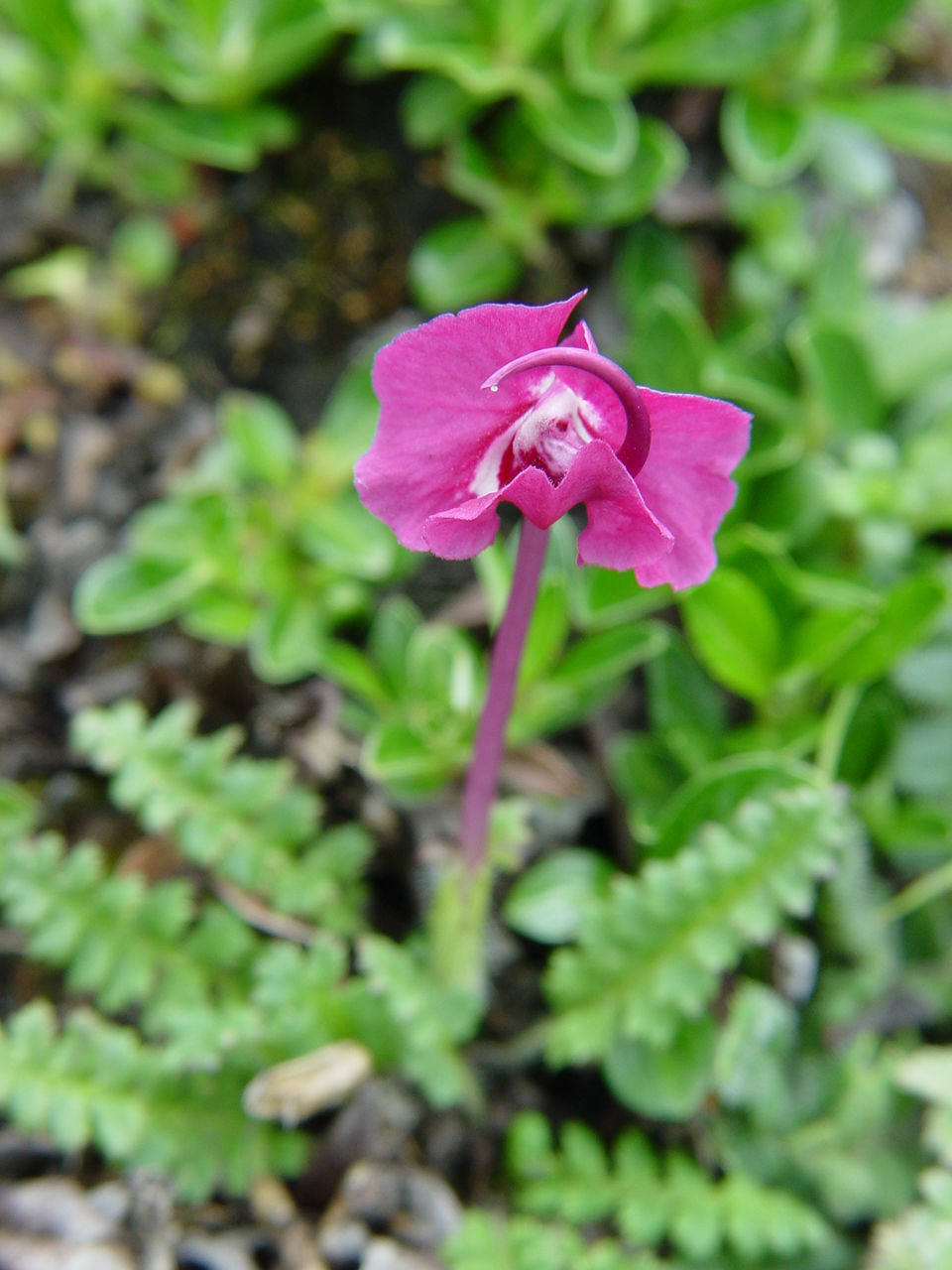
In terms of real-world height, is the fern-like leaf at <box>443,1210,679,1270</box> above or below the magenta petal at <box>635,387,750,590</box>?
below

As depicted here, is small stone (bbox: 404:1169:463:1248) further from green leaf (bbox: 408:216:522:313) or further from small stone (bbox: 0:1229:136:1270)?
green leaf (bbox: 408:216:522:313)

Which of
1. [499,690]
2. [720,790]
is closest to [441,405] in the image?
[499,690]

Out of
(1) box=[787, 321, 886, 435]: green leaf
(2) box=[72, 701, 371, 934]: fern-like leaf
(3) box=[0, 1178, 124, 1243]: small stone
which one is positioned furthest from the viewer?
(1) box=[787, 321, 886, 435]: green leaf

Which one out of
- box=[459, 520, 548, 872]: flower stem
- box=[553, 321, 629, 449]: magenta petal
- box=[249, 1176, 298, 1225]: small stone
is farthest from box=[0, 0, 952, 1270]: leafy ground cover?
box=[553, 321, 629, 449]: magenta petal

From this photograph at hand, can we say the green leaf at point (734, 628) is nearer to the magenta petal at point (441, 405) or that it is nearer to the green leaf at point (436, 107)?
the magenta petal at point (441, 405)

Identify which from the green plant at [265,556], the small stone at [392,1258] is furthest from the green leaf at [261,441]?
the small stone at [392,1258]

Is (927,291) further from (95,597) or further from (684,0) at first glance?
(95,597)

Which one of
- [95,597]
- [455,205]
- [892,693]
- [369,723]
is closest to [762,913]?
[892,693]
